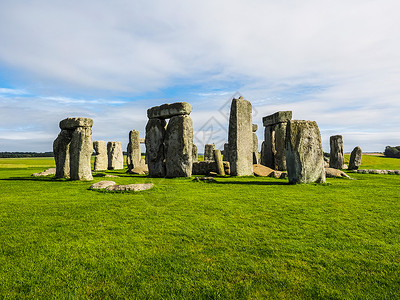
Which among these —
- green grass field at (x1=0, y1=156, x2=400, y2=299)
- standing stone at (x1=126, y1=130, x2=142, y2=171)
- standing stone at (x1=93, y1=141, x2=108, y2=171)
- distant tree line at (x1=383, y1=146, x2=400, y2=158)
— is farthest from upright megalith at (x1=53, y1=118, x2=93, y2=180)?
distant tree line at (x1=383, y1=146, x2=400, y2=158)

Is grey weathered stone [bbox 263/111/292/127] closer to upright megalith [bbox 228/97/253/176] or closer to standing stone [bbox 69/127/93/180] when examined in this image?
upright megalith [bbox 228/97/253/176]

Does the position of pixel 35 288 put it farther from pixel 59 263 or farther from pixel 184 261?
pixel 184 261

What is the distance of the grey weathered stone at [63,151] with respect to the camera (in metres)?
11.9

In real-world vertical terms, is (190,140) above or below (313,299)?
above

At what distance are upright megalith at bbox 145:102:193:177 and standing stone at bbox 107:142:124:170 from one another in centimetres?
1071

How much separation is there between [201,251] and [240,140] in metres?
9.67

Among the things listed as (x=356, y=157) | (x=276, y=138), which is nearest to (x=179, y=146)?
(x=276, y=138)

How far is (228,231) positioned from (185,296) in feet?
5.55

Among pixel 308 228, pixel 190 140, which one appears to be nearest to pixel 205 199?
pixel 308 228

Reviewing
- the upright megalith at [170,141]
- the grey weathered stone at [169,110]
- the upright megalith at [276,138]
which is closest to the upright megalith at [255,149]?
the upright megalith at [276,138]

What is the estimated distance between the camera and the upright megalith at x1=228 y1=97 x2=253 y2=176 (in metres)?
12.3

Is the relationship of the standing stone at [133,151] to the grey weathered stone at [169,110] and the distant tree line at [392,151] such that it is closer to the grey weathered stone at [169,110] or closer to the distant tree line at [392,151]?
the grey weathered stone at [169,110]

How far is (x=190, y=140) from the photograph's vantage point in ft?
40.1

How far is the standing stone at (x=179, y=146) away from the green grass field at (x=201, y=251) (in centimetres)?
663
